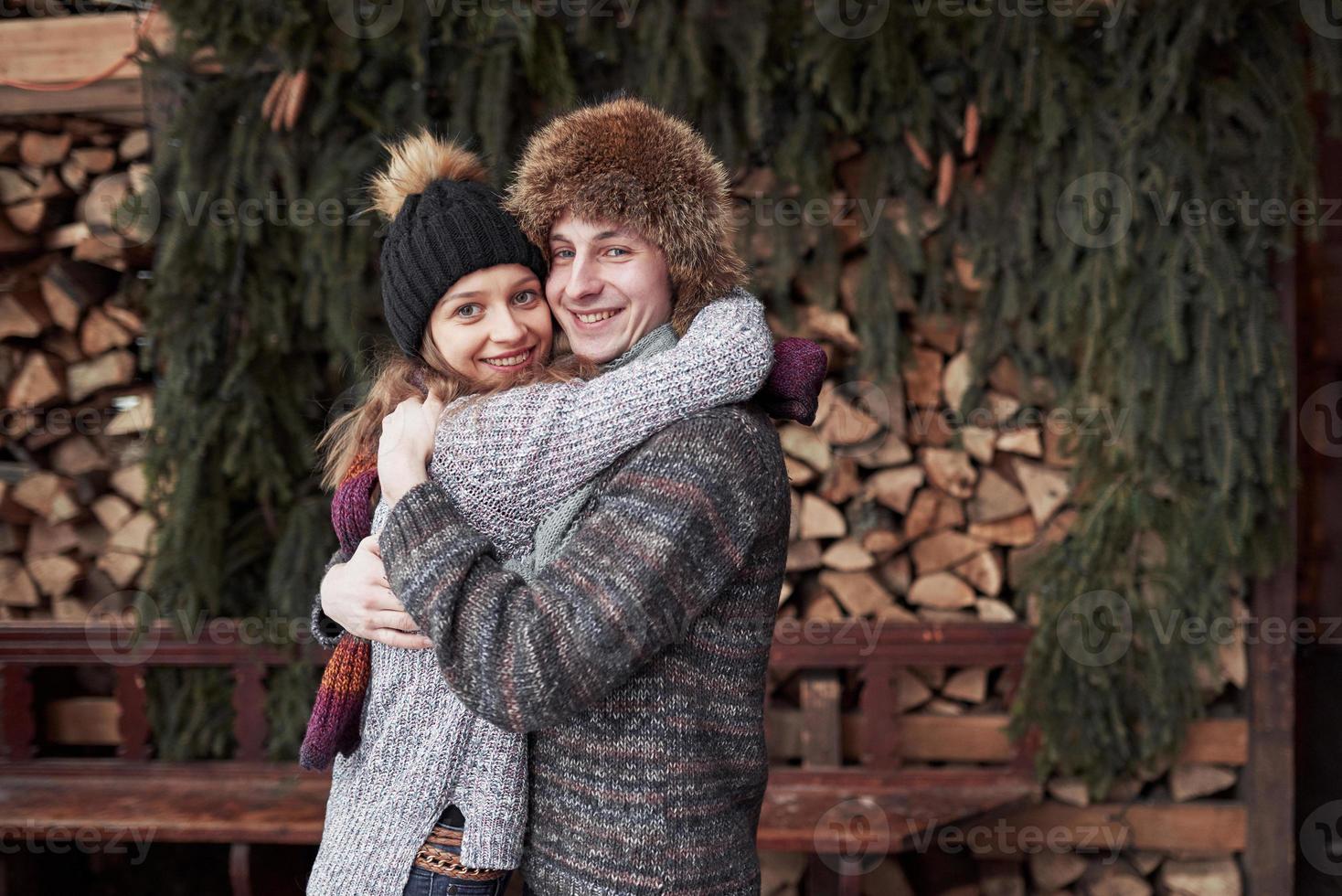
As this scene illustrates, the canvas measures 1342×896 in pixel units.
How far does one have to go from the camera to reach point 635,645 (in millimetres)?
1113

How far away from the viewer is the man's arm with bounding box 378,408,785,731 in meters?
1.10

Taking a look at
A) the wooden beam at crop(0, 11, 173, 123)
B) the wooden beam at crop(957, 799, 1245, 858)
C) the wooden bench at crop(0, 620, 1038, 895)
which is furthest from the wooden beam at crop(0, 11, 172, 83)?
the wooden beam at crop(957, 799, 1245, 858)

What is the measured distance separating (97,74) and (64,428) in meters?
1.06

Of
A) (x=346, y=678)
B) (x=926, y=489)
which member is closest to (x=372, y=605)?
(x=346, y=678)

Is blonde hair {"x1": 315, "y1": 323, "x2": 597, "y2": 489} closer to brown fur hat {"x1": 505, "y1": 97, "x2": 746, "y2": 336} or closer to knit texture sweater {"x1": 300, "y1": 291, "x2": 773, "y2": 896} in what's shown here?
knit texture sweater {"x1": 300, "y1": 291, "x2": 773, "y2": 896}

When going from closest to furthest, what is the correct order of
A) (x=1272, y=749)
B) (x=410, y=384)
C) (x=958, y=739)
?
(x=410, y=384)
(x=1272, y=749)
(x=958, y=739)

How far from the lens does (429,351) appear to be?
150 centimetres

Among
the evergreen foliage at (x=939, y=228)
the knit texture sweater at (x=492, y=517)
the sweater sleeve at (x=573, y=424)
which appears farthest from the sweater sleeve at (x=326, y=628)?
the evergreen foliage at (x=939, y=228)

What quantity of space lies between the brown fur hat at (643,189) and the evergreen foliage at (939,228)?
1381 mm

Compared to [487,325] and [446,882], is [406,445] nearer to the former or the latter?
[487,325]

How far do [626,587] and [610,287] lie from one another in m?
0.48

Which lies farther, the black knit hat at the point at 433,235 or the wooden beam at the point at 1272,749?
the wooden beam at the point at 1272,749

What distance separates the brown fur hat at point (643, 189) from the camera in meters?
1.40

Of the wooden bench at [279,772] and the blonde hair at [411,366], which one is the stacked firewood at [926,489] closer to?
the wooden bench at [279,772]
